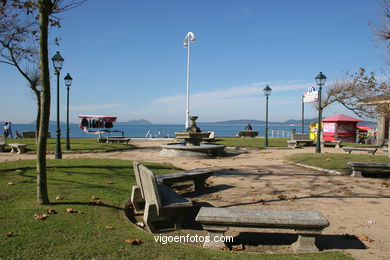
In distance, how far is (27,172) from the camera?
9031mm

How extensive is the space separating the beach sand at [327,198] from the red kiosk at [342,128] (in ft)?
64.3

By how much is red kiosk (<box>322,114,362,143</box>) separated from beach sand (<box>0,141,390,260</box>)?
19.6m

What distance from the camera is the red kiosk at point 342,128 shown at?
29.0 meters

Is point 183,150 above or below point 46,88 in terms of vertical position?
below

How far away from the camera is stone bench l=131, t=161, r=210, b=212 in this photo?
629 centimetres

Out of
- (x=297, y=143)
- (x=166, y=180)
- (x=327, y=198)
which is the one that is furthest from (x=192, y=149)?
(x=297, y=143)

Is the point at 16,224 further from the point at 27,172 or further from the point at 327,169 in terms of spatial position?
the point at 327,169

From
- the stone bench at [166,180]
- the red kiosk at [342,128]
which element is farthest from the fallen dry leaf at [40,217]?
the red kiosk at [342,128]

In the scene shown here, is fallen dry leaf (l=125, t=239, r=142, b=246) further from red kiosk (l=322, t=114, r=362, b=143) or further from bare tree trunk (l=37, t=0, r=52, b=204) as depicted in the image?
red kiosk (l=322, t=114, r=362, b=143)

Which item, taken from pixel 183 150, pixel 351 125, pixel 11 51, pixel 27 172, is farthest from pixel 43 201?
pixel 351 125

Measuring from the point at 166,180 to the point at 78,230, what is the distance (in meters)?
3.00

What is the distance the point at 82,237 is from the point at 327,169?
9.49 metres

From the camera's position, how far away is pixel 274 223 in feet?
14.0

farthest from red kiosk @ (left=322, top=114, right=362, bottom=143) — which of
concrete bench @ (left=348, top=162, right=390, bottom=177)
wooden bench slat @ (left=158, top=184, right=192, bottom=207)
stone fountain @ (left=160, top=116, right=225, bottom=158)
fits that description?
wooden bench slat @ (left=158, top=184, right=192, bottom=207)
